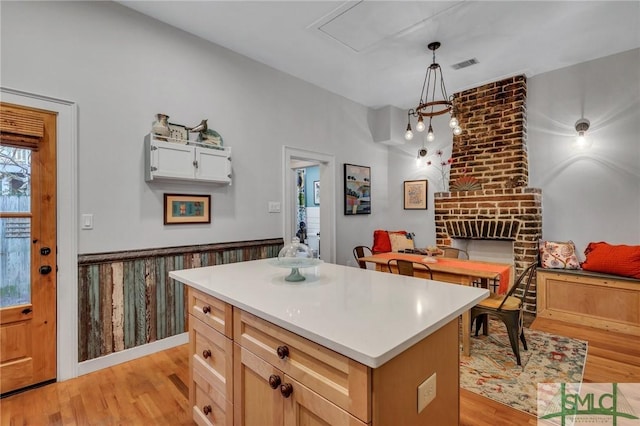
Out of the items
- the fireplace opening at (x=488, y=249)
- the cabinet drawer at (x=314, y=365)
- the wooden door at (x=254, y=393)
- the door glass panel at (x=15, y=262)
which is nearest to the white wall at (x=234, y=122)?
the door glass panel at (x=15, y=262)

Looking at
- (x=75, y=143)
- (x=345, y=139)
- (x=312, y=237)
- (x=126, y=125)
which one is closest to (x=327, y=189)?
(x=345, y=139)

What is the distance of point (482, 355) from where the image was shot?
2711 millimetres

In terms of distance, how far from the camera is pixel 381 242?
5.00 m

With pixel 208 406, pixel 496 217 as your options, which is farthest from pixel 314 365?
pixel 496 217

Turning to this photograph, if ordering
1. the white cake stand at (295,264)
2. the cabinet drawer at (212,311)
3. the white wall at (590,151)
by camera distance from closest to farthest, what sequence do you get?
the cabinet drawer at (212,311), the white cake stand at (295,264), the white wall at (590,151)

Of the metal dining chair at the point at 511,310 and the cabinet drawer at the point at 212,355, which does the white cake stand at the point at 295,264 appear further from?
the metal dining chair at the point at 511,310

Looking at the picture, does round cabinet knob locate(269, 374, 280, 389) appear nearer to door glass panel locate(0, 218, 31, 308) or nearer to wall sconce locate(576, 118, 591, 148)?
door glass panel locate(0, 218, 31, 308)

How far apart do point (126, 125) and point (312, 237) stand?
4459mm

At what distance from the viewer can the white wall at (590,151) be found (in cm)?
348

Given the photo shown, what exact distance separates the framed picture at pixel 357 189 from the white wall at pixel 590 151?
2.28 metres

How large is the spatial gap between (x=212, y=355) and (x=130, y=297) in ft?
4.93

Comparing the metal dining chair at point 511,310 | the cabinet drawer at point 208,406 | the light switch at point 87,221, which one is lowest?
the cabinet drawer at point 208,406

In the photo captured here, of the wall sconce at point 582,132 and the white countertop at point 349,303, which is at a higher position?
the wall sconce at point 582,132

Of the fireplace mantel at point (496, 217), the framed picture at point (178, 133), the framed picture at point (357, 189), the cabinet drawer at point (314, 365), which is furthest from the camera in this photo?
the framed picture at point (357, 189)
